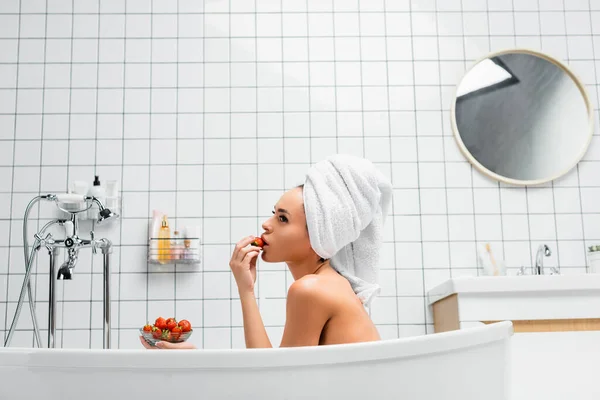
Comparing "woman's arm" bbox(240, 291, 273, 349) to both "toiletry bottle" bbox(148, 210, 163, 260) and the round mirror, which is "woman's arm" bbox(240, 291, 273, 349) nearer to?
"toiletry bottle" bbox(148, 210, 163, 260)

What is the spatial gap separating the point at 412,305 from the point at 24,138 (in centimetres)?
182

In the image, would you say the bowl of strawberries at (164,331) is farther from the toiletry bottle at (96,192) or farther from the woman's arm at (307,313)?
the toiletry bottle at (96,192)

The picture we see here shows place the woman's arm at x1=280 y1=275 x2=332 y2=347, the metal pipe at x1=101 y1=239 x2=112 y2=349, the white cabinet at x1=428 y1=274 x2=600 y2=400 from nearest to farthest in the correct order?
the woman's arm at x1=280 y1=275 x2=332 y2=347, the white cabinet at x1=428 y1=274 x2=600 y2=400, the metal pipe at x1=101 y1=239 x2=112 y2=349

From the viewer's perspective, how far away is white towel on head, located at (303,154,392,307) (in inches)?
70.6

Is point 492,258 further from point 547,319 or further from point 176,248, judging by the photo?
point 176,248

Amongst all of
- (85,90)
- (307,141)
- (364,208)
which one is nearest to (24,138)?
(85,90)

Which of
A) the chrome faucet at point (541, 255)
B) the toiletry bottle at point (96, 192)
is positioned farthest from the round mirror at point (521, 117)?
the toiletry bottle at point (96, 192)

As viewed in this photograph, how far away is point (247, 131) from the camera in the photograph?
303cm

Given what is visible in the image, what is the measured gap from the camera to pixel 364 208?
183 cm

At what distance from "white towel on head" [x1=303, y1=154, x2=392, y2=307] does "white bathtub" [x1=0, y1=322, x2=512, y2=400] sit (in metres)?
0.62

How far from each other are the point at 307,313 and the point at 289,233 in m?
0.30

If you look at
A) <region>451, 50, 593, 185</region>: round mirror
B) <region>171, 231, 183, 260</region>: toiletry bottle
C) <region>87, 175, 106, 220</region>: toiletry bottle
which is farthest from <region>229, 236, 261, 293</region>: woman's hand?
<region>451, 50, 593, 185</region>: round mirror

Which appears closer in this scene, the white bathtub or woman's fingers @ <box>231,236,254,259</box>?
the white bathtub

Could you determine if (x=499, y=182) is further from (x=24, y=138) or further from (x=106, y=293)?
(x=24, y=138)
